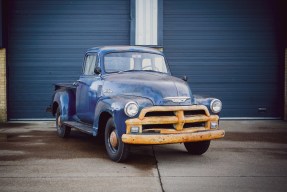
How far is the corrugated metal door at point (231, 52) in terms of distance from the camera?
13102 millimetres

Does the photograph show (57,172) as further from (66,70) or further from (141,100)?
(66,70)

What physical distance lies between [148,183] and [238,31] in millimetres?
8415

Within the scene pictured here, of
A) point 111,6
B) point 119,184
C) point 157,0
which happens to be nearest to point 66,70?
point 111,6

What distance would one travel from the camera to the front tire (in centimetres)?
696

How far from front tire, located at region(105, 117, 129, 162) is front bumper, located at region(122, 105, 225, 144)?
34 centimetres

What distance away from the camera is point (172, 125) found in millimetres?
Result: 7051

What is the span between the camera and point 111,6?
12977 mm

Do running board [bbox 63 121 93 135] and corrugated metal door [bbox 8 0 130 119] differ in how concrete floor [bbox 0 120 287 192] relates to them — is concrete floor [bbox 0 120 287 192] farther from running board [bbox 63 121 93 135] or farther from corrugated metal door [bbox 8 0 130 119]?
corrugated metal door [bbox 8 0 130 119]

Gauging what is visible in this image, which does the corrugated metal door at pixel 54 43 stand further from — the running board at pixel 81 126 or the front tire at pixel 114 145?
the front tire at pixel 114 145

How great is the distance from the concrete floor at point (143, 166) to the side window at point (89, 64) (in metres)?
1.47

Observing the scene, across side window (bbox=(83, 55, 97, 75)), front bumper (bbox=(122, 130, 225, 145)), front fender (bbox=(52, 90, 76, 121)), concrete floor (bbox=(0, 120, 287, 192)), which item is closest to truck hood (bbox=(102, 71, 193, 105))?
front bumper (bbox=(122, 130, 225, 145))

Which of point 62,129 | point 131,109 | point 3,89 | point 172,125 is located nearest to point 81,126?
point 62,129

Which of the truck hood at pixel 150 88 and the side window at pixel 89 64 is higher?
the side window at pixel 89 64

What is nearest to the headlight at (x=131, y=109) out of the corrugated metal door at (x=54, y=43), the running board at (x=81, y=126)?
the running board at (x=81, y=126)
